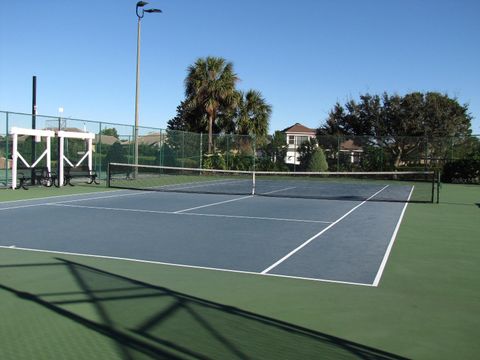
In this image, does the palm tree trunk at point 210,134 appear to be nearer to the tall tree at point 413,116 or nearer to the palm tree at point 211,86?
the palm tree at point 211,86

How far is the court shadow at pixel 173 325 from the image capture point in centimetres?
407

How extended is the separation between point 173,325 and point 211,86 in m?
32.0

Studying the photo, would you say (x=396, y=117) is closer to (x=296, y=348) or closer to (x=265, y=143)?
(x=265, y=143)

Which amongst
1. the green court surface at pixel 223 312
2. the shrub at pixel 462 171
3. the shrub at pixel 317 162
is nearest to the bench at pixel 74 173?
the green court surface at pixel 223 312

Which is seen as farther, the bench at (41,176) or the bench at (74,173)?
the bench at (74,173)

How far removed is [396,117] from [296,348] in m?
40.2

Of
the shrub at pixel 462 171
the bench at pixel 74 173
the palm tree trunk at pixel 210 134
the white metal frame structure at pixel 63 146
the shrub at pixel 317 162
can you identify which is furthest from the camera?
the palm tree trunk at pixel 210 134

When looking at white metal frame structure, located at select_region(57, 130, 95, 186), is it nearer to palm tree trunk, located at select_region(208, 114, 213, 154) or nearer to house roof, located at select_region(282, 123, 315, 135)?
palm tree trunk, located at select_region(208, 114, 213, 154)

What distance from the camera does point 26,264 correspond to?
6.92 metres

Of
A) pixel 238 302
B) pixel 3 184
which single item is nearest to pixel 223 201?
pixel 3 184

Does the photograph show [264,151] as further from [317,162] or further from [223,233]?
[223,233]

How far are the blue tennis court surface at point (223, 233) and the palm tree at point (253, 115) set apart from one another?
2224 centimetres

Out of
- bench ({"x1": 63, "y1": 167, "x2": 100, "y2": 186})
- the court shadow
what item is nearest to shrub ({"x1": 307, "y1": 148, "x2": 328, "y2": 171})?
bench ({"x1": 63, "y1": 167, "x2": 100, "y2": 186})

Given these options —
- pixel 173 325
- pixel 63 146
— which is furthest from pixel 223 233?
pixel 63 146
